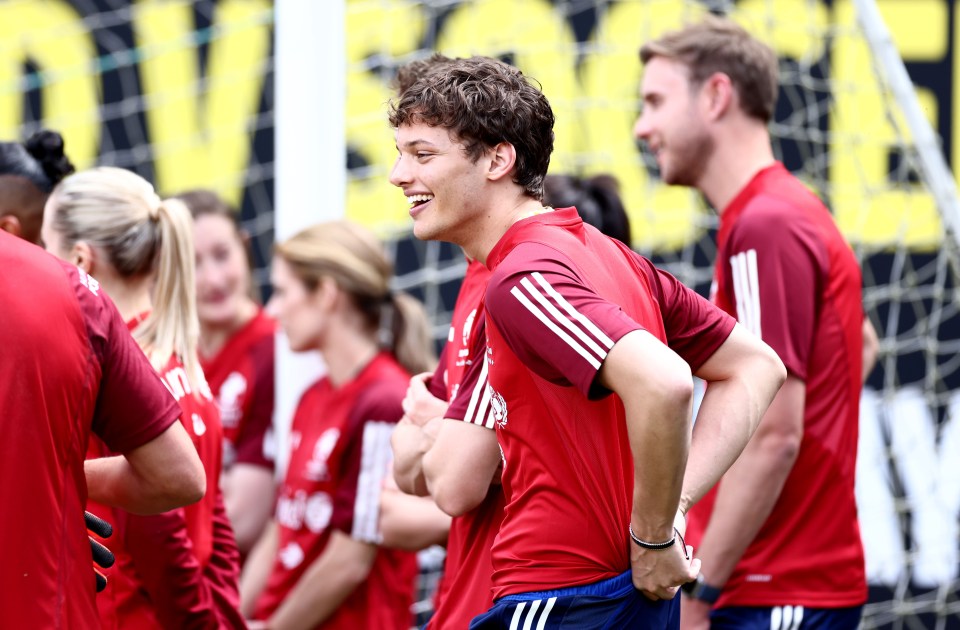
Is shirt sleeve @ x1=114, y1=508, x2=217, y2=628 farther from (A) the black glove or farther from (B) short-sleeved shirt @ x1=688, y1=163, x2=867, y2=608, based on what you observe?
(B) short-sleeved shirt @ x1=688, y1=163, x2=867, y2=608

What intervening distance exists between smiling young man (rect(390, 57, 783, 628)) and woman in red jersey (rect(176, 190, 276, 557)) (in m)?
1.99

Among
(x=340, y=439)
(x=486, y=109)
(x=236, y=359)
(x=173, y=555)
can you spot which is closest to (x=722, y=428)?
(x=486, y=109)

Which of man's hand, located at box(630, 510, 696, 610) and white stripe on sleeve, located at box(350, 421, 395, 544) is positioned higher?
man's hand, located at box(630, 510, 696, 610)

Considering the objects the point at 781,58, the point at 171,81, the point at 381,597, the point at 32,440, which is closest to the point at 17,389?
the point at 32,440

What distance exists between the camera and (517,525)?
71.3 inches

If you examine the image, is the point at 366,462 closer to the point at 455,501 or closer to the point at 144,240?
the point at 144,240

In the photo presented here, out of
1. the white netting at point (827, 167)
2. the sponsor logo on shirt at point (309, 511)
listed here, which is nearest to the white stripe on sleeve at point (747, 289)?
the sponsor logo on shirt at point (309, 511)

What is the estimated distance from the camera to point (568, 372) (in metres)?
1.65

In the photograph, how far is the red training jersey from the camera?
2.41 meters

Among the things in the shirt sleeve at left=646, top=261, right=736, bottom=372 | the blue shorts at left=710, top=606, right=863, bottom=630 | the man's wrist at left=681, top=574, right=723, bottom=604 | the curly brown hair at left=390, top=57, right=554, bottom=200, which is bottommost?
the blue shorts at left=710, top=606, right=863, bottom=630

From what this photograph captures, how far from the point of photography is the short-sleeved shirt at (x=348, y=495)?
131 inches

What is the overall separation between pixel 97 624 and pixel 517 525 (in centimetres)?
68

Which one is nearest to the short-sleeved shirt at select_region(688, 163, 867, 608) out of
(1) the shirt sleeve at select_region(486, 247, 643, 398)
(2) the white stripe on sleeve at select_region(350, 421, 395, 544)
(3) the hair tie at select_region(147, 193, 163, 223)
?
(2) the white stripe on sleeve at select_region(350, 421, 395, 544)

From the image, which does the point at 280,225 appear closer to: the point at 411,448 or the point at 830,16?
the point at 411,448
